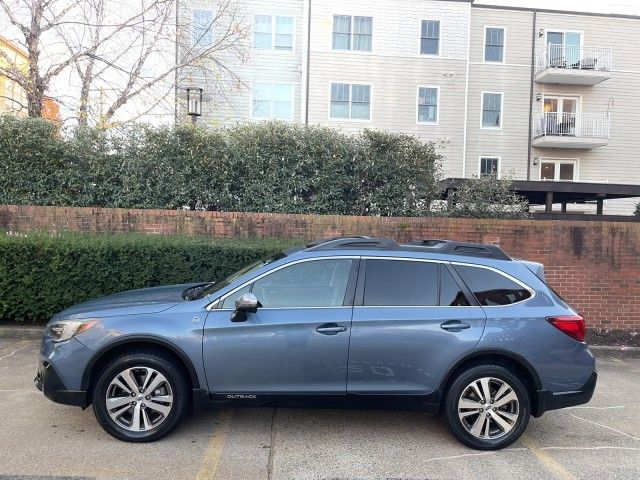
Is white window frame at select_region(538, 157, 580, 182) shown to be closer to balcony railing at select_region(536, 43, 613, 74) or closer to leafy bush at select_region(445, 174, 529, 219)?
balcony railing at select_region(536, 43, 613, 74)

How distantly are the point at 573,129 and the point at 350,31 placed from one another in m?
10.3

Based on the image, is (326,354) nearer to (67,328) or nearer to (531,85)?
(67,328)

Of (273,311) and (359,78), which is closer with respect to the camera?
(273,311)

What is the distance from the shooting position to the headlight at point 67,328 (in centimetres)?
416

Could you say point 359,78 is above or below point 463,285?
above

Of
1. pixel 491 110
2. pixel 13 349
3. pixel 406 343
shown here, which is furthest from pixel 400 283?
pixel 491 110

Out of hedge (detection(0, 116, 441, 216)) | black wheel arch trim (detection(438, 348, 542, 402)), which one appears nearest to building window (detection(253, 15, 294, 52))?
hedge (detection(0, 116, 441, 216))

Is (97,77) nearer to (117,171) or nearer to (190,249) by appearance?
(117,171)

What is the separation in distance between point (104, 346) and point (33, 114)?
383 inches

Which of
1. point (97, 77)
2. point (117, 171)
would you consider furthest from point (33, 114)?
point (117, 171)

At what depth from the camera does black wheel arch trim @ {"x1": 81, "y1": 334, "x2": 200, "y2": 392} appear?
4.09 metres

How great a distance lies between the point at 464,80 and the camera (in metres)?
21.5

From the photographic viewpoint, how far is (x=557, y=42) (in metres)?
22.7

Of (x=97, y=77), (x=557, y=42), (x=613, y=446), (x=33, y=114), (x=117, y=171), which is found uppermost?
(x=557, y=42)
